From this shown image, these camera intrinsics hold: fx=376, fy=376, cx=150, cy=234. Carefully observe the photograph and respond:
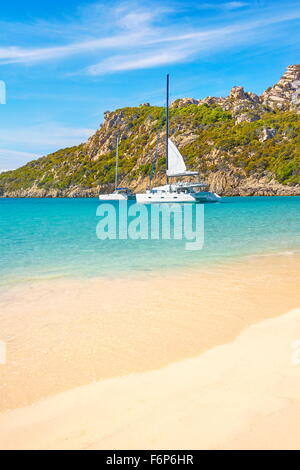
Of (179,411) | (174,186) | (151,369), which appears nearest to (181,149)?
(174,186)

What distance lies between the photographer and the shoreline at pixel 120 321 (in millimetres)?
5156

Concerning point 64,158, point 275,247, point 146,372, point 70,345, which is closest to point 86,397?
point 146,372

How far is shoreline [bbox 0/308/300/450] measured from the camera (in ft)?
11.6

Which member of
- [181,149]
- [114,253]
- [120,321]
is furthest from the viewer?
[181,149]

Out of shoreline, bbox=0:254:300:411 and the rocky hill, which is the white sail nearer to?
the rocky hill

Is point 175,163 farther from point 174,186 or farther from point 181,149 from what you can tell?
point 181,149

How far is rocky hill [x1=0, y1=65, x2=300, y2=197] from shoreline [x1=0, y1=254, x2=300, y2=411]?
285ft

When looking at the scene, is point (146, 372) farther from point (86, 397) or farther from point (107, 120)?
point (107, 120)

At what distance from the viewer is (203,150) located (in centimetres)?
10762

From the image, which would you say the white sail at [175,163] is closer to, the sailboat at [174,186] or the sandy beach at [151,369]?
the sailboat at [174,186]

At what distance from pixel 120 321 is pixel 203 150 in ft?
344

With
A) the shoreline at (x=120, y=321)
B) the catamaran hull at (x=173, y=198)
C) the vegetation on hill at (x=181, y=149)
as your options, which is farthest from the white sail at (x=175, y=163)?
the shoreline at (x=120, y=321)

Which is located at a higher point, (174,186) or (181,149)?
(181,149)
